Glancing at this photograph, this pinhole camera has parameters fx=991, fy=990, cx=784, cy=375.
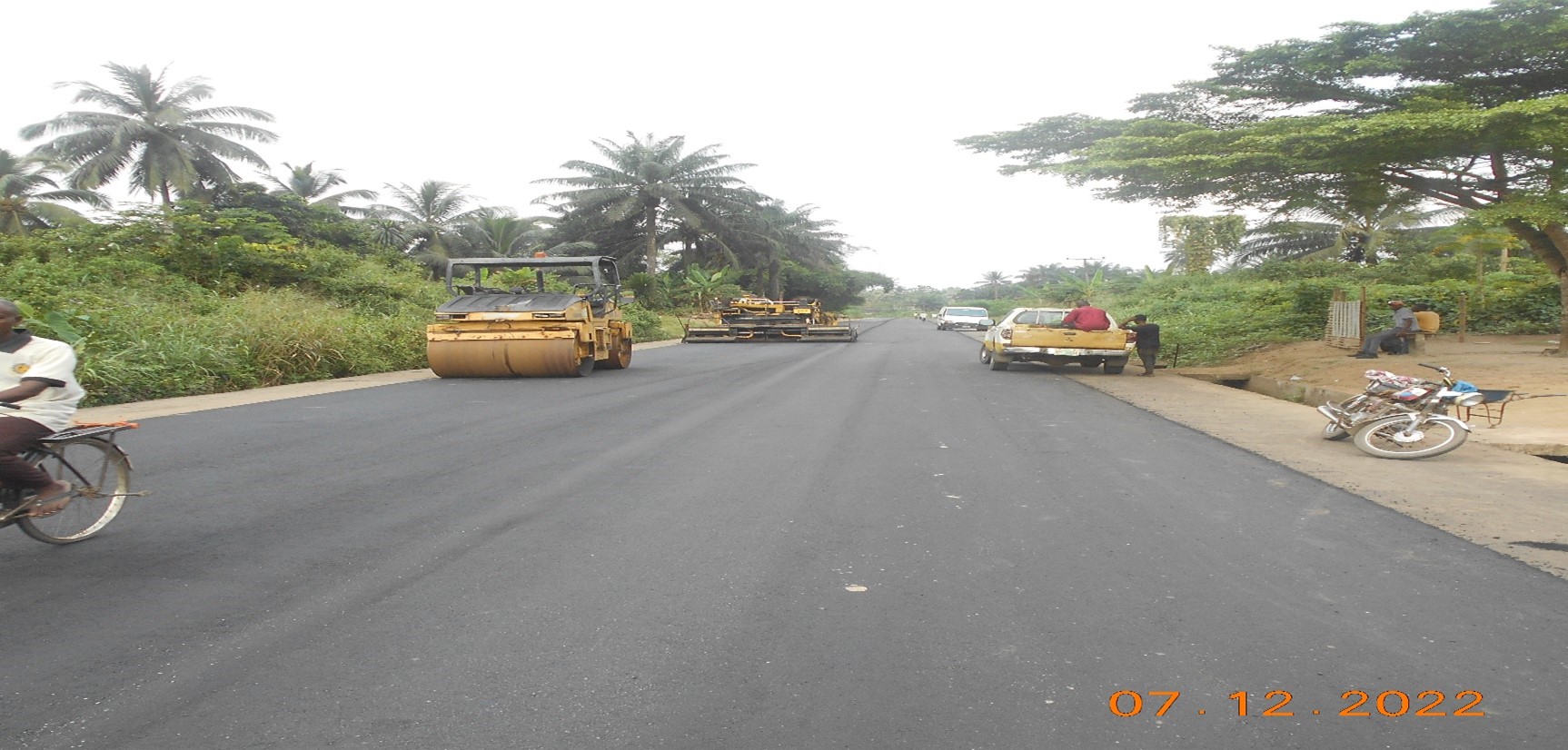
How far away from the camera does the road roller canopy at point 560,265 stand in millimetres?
16391

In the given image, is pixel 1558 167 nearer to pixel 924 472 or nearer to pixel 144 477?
pixel 924 472

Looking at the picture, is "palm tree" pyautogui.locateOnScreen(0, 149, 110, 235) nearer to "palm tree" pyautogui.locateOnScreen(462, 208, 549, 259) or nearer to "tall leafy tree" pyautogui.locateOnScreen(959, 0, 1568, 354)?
"palm tree" pyautogui.locateOnScreen(462, 208, 549, 259)

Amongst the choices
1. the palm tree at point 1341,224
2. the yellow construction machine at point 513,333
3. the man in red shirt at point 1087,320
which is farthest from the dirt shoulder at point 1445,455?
the yellow construction machine at point 513,333

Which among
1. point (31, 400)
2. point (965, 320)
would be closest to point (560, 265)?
point (31, 400)

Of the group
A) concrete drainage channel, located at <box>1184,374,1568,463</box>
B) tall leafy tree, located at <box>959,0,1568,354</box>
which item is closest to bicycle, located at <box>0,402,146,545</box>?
concrete drainage channel, located at <box>1184,374,1568,463</box>

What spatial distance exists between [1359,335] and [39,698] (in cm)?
1895

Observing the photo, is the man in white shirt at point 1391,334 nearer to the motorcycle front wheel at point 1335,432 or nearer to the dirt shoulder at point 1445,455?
the dirt shoulder at point 1445,455

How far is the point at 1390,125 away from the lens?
13.3 metres

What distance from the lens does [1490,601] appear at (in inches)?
168

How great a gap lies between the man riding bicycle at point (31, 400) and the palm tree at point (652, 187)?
140 ft

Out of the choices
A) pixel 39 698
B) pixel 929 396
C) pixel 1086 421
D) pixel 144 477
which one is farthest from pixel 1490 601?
pixel 929 396

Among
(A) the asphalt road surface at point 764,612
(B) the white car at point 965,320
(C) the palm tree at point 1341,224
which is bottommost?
(B) the white car at point 965,320

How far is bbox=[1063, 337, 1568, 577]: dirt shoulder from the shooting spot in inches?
232

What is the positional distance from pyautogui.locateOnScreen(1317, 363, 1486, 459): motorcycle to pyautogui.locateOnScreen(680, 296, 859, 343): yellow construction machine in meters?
24.1
